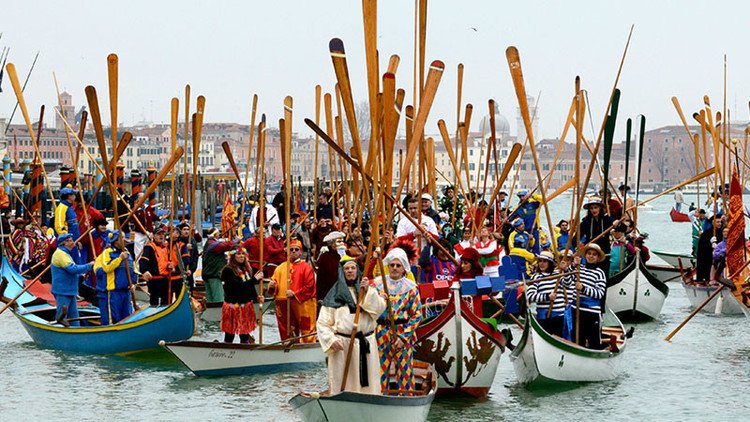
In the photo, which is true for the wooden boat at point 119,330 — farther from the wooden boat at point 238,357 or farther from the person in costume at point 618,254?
the person in costume at point 618,254

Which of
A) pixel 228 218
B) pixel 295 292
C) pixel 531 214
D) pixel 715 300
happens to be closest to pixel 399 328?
pixel 295 292

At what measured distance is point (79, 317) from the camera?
1820 centimetres

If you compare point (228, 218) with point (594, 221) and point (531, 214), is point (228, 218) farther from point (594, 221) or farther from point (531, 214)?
point (594, 221)

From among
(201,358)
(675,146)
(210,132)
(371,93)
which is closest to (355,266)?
(371,93)

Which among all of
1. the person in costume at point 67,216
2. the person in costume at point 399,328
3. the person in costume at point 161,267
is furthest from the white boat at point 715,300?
the person in costume at point 399,328

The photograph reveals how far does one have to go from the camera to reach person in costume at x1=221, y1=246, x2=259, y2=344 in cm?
1548

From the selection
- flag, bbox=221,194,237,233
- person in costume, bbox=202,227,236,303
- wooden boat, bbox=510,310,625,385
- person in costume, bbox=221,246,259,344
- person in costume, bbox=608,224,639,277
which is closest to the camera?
wooden boat, bbox=510,310,625,385

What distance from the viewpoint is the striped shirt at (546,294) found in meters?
14.0

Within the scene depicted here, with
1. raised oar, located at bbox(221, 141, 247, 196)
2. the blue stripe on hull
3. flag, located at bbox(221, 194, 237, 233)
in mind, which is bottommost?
the blue stripe on hull

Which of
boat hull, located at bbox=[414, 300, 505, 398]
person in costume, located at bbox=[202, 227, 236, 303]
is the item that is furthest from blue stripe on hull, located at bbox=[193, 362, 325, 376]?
person in costume, located at bbox=[202, 227, 236, 303]

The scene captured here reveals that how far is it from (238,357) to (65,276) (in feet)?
10.7

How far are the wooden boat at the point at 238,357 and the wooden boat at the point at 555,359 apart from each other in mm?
2354

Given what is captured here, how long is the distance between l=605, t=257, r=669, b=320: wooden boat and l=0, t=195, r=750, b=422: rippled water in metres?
2.05

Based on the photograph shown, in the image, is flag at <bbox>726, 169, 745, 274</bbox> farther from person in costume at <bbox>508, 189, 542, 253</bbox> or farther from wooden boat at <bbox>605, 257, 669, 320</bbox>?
person in costume at <bbox>508, 189, 542, 253</bbox>
